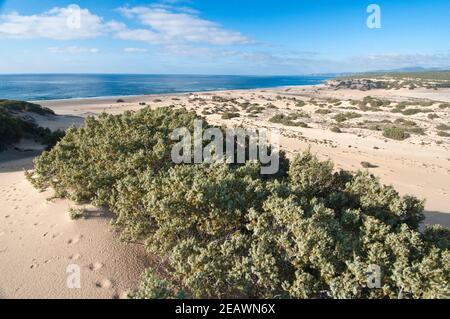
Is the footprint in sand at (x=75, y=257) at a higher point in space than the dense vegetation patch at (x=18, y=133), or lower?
lower

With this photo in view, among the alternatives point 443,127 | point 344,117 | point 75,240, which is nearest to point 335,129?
point 344,117

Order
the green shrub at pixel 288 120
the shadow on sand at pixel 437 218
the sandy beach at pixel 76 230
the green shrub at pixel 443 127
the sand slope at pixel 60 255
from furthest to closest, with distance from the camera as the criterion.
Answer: the green shrub at pixel 288 120 < the green shrub at pixel 443 127 < the shadow on sand at pixel 437 218 < the sandy beach at pixel 76 230 < the sand slope at pixel 60 255

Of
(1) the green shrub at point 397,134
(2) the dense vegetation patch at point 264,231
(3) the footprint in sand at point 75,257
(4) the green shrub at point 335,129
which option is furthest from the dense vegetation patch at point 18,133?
(1) the green shrub at point 397,134

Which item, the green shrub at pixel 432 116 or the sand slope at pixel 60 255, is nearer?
the sand slope at pixel 60 255

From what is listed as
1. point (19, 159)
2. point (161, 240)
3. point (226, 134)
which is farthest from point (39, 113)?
point (161, 240)

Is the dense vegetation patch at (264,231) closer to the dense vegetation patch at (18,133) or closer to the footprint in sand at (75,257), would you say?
the footprint in sand at (75,257)

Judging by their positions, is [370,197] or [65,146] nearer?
[370,197]

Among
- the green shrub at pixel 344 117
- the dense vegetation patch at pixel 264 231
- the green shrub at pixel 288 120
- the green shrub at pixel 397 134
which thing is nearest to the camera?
the dense vegetation patch at pixel 264 231

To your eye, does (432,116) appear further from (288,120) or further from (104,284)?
(104,284)
